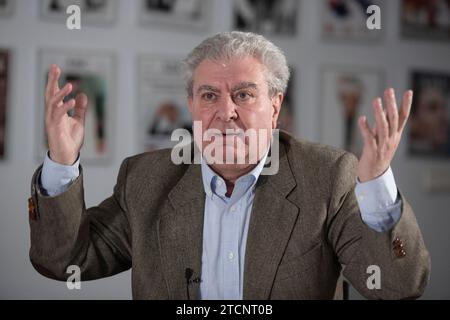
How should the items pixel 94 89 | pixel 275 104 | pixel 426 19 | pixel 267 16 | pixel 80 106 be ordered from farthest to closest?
pixel 426 19 → pixel 267 16 → pixel 94 89 → pixel 275 104 → pixel 80 106

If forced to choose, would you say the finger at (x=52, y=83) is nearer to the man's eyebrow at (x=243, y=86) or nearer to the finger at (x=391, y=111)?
the man's eyebrow at (x=243, y=86)

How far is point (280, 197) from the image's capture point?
1382 millimetres

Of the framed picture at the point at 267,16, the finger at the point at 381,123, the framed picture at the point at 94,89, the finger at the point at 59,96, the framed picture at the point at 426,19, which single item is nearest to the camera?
the finger at the point at 381,123

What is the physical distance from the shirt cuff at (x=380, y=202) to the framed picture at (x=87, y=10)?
203 cm

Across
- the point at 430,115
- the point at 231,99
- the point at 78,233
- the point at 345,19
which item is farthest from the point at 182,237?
the point at 430,115

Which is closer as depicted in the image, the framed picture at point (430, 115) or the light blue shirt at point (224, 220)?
the light blue shirt at point (224, 220)

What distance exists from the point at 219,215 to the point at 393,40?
7.25 ft

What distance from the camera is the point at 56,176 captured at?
4.12 ft

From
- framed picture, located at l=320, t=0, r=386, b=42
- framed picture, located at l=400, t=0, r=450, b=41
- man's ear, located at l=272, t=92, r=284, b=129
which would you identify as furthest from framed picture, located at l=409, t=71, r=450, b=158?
man's ear, located at l=272, t=92, r=284, b=129

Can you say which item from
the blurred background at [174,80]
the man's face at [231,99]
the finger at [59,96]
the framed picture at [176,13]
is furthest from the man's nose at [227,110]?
the framed picture at [176,13]

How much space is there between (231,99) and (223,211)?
0.28m

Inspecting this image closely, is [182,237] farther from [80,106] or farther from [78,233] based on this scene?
[80,106]

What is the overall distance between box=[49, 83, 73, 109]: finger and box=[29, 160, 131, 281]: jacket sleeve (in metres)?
0.17

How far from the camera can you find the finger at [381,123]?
3.38ft
